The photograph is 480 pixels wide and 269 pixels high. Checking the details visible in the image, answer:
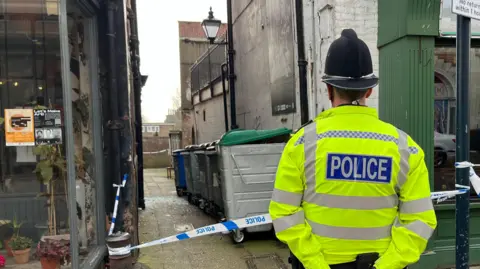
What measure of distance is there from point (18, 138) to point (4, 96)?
0.49 meters

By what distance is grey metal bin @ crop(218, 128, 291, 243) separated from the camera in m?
5.56

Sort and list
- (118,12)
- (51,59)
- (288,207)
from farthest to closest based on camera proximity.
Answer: (118,12) → (51,59) → (288,207)

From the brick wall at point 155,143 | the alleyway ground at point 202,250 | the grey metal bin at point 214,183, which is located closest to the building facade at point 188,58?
the brick wall at point 155,143

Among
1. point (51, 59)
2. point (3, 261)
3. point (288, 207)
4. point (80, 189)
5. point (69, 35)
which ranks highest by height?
point (69, 35)

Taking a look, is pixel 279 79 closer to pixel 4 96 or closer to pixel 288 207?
pixel 4 96

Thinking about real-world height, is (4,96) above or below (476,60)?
below

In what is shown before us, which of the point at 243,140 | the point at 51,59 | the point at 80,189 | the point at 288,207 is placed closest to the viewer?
the point at 288,207

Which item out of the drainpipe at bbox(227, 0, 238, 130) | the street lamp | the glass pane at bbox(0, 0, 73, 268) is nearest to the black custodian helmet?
the glass pane at bbox(0, 0, 73, 268)

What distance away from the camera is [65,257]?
368cm

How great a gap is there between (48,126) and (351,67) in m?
3.05

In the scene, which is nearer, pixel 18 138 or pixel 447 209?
pixel 18 138

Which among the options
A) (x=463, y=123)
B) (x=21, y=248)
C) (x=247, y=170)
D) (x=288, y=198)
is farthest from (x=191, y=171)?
(x=288, y=198)

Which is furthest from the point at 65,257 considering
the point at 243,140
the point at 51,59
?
the point at 243,140

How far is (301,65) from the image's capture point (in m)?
6.00
